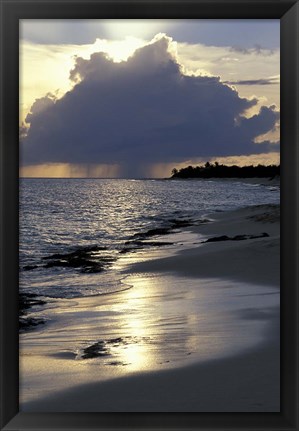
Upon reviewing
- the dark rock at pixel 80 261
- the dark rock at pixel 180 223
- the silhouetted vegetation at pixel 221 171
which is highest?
the silhouetted vegetation at pixel 221 171

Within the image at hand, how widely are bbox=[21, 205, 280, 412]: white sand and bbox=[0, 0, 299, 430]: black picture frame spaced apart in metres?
0.06

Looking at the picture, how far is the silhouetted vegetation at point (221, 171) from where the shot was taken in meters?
4.50

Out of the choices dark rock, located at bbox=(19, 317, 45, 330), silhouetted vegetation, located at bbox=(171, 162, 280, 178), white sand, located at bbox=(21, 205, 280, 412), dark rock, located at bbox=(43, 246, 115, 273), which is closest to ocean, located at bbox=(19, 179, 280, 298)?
dark rock, located at bbox=(43, 246, 115, 273)

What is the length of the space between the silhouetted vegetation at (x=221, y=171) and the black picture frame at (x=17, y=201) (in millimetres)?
1460

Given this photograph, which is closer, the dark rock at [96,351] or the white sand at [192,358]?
the white sand at [192,358]

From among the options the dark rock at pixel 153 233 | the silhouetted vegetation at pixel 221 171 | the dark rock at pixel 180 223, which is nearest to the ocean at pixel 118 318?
the silhouetted vegetation at pixel 221 171

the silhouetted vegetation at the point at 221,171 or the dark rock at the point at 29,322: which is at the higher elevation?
the silhouetted vegetation at the point at 221,171

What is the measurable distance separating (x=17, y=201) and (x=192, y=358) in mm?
1209

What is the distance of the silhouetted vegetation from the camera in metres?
4.50

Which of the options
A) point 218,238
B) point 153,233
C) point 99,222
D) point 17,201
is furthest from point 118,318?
point 99,222

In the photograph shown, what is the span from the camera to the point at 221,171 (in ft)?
18.9

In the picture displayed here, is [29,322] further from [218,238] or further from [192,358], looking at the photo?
[218,238]

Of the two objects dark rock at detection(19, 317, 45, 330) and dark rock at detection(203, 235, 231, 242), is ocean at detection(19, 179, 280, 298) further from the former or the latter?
dark rock at detection(203, 235, 231, 242)

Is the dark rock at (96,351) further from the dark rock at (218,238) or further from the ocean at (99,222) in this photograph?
the dark rock at (218,238)
